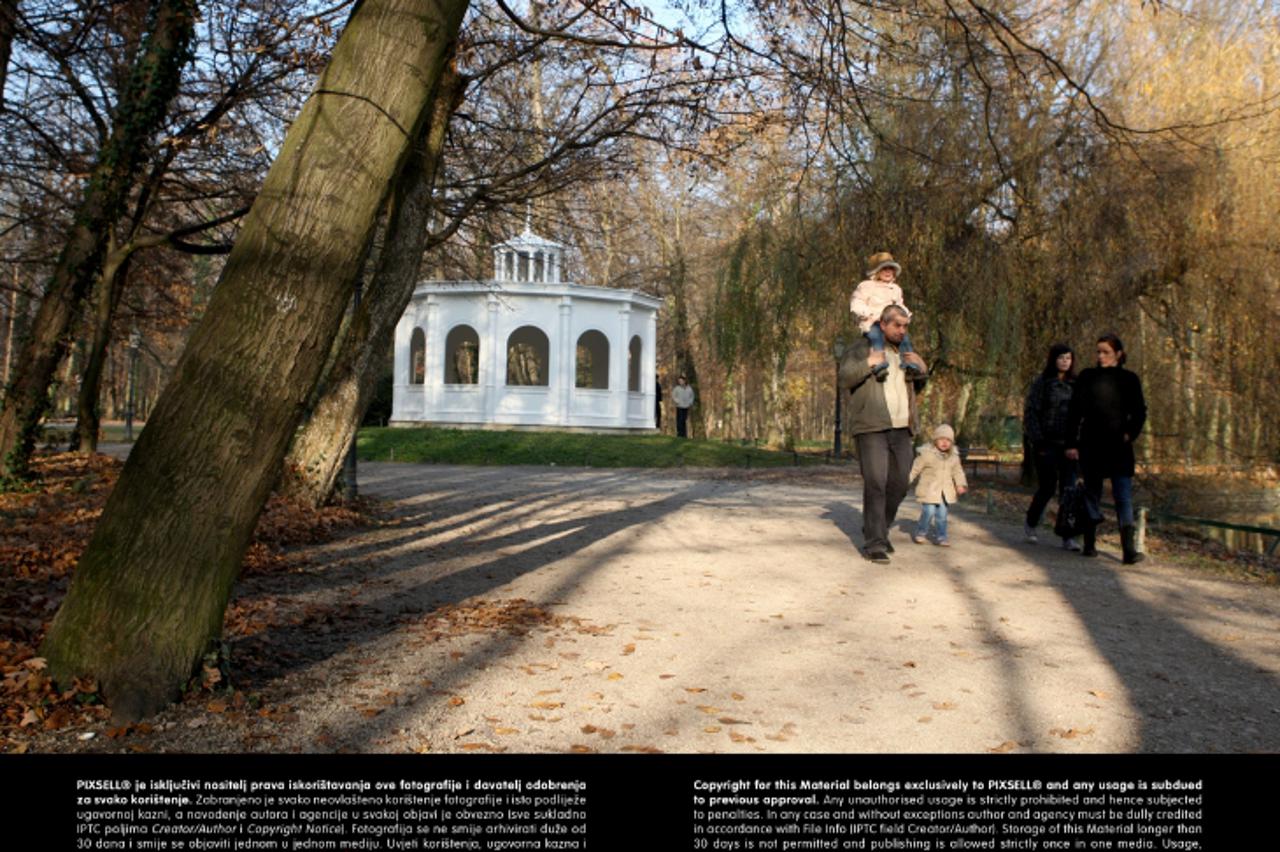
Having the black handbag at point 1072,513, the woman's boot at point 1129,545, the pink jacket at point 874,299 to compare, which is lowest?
the woman's boot at point 1129,545

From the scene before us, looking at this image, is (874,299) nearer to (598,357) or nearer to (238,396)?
(238,396)

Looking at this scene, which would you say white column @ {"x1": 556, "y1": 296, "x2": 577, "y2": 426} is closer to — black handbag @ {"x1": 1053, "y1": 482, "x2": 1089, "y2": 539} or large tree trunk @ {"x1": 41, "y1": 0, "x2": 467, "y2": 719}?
black handbag @ {"x1": 1053, "y1": 482, "x2": 1089, "y2": 539}

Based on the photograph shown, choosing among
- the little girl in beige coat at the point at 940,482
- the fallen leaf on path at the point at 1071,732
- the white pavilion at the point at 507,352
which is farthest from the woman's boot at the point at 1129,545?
the white pavilion at the point at 507,352

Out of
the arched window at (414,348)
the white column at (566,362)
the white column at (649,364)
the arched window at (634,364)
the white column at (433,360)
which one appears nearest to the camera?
the white column at (566,362)

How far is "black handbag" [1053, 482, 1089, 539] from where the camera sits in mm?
8984

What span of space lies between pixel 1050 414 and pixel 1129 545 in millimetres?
1530

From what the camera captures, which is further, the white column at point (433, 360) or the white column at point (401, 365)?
the white column at point (401, 365)

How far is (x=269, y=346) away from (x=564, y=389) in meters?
26.8

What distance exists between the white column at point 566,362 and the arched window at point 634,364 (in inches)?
93.2

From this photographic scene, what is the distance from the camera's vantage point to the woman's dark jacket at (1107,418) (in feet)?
28.2

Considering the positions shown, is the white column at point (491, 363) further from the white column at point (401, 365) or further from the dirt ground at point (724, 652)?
the dirt ground at point (724, 652)

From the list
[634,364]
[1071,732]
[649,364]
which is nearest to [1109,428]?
[1071,732]

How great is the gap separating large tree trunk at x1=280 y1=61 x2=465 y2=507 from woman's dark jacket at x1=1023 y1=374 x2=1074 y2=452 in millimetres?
6278

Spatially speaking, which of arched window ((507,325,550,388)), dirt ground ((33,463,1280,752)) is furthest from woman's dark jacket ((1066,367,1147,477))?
arched window ((507,325,550,388))
